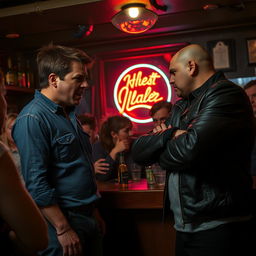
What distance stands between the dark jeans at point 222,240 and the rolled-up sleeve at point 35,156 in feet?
2.41

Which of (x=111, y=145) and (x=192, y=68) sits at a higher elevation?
(x=192, y=68)

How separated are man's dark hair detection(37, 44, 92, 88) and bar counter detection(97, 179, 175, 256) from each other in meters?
0.94

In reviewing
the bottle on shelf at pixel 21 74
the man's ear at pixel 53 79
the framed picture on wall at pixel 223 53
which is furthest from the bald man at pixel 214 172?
the bottle on shelf at pixel 21 74

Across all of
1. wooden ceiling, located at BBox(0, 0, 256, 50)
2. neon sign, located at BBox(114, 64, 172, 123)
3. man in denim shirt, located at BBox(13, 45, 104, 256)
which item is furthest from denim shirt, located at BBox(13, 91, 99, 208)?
neon sign, located at BBox(114, 64, 172, 123)

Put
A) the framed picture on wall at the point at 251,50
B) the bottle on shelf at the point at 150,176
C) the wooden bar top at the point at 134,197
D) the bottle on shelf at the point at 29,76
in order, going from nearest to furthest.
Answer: the wooden bar top at the point at 134,197, the bottle on shelf at the point at 150,176, the framed picture on wall at the point at 251,50, the bottle on shelf at the point at 29,76

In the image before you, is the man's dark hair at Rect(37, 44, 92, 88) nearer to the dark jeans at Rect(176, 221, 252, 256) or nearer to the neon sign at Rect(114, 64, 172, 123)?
the dark jeans at Rect(176, 221, 252, 256)

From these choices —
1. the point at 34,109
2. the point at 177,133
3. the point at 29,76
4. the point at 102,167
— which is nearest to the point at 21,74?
the point at 29,76

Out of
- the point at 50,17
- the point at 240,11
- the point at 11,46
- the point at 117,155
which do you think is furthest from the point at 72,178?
the point at 11,46

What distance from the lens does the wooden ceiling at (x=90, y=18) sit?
3.55 metres

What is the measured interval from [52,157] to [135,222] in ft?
3.30

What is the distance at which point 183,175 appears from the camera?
174 cm

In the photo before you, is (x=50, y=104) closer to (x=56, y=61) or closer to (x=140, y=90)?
(x=56, y=61)

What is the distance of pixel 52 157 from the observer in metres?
1.85

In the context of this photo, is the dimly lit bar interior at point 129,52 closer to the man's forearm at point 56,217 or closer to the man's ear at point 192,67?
the man's forearm at point 56,217
